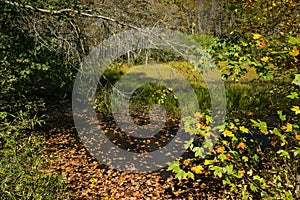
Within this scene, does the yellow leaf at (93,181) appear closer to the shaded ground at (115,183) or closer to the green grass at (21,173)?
the shaded ground at (115,183)

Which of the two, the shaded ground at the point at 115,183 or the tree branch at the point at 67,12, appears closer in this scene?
the tree branch at the point at 67,12

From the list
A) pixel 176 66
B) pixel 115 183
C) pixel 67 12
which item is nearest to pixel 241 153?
pixel 176 66

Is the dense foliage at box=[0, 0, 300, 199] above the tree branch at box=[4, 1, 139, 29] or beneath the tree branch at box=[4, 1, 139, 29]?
beneath

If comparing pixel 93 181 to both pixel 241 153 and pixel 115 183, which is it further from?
pixel 241 153

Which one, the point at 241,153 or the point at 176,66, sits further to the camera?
the point at 176,66

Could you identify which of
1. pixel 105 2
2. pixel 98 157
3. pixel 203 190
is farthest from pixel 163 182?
pixel 105 2

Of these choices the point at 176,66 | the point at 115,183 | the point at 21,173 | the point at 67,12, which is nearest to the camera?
the point at 21,173

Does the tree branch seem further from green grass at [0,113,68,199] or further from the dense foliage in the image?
green grass at [0,113,68,199]

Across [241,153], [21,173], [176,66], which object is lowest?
[21,173]

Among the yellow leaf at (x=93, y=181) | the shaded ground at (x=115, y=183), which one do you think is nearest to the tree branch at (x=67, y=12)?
the shaded ground at (x=115, y=183)

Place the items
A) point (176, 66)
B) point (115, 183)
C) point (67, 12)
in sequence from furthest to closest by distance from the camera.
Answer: point (115, 183), point (176, 66), point (67, 12)

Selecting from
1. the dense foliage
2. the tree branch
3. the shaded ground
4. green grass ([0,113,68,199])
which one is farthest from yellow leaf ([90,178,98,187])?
the tree branch

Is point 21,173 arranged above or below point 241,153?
below

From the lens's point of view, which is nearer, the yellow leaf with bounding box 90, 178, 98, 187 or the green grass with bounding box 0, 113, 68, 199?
the green grass with bounding box 0, 113, 68, 199
